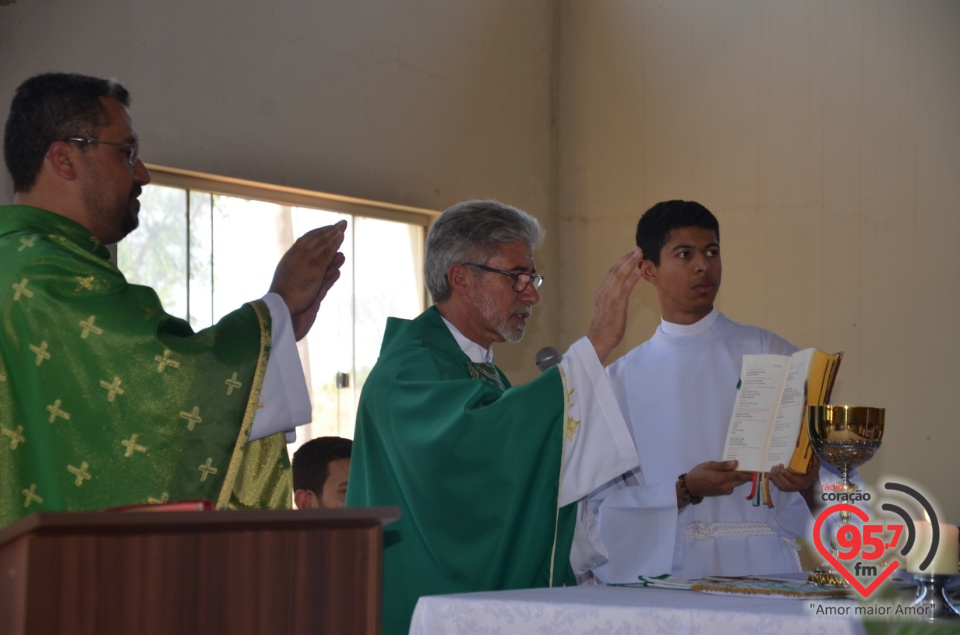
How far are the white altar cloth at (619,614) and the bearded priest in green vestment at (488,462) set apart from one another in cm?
57

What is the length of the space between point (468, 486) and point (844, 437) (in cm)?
100

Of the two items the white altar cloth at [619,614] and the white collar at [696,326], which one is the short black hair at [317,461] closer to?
the white collar at [696,326]

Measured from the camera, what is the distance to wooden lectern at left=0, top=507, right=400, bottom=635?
1711 millimetres

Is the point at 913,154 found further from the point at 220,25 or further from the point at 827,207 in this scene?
the point at 220,25

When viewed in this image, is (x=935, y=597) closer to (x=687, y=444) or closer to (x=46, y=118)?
(x=687, y=444)

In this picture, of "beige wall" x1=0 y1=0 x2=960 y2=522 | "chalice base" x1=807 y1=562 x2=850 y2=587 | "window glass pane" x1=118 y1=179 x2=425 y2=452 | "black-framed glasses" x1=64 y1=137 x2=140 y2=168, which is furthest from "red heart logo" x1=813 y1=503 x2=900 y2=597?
"beige wall" x1=0 y1=0 x2=960 y2=522

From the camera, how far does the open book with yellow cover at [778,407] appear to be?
3.21 metres

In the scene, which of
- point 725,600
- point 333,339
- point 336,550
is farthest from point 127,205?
point 333,339

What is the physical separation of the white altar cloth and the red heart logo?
0.47 ft

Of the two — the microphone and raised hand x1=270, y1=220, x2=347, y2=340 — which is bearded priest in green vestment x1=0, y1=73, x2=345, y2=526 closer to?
raised hand x1=270, y1=220, x2=347, y2=340

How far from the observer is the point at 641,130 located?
7.43 metres

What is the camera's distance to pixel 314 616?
1960mm

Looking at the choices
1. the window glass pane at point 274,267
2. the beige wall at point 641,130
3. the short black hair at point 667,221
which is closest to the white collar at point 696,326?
the short black hair at point 667,221

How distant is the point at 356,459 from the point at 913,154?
159 inches
